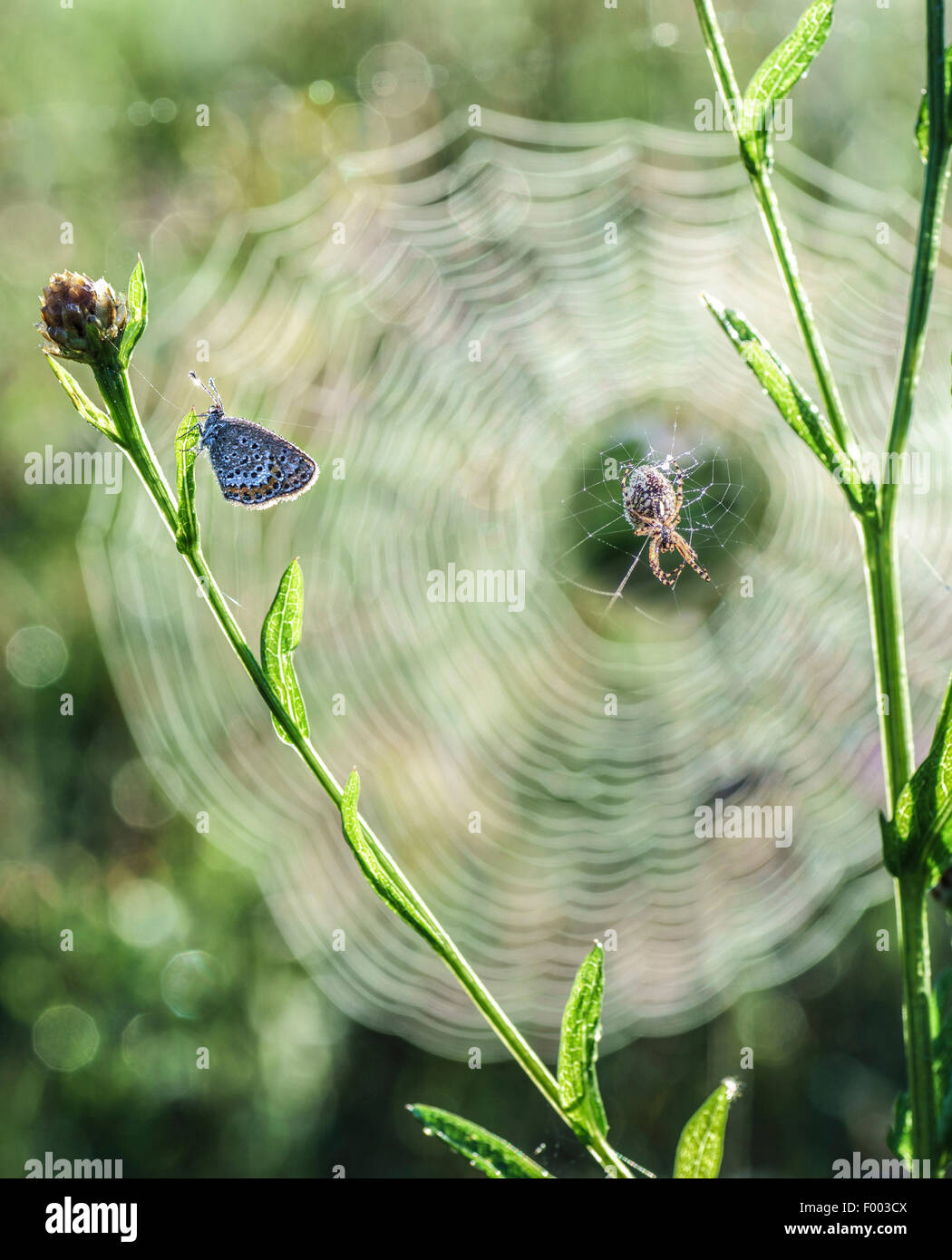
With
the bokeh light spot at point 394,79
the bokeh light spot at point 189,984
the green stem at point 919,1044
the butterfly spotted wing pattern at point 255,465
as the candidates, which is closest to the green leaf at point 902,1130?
the green stem at point 919,1044

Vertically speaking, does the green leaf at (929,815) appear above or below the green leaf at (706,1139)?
above

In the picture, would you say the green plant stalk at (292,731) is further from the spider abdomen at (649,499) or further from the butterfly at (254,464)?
the spider abdomen at (649,499)

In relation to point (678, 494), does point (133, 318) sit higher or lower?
lower

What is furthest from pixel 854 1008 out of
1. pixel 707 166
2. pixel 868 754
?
pixel 707 166

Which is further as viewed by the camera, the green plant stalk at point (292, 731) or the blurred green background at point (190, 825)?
the blurred green background at point (190, 825)

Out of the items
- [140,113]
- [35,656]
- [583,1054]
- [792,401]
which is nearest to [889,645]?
[792,401]

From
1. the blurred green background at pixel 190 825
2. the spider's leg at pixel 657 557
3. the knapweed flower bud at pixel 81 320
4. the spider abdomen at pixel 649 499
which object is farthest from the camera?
the blurred green background at pixel 190 825

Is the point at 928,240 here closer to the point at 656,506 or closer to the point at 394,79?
the point at 656,506
